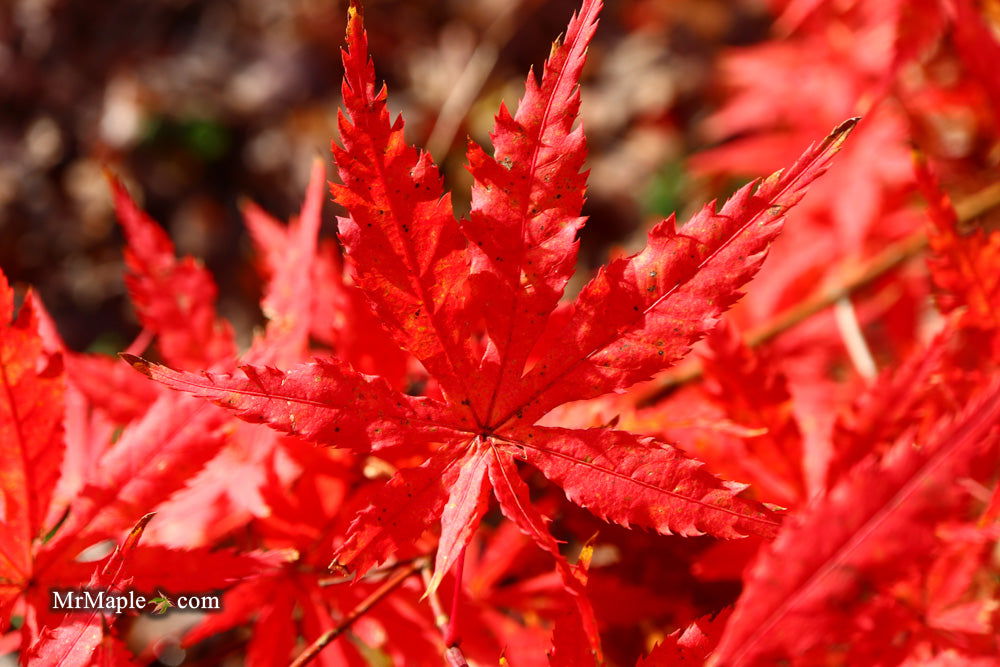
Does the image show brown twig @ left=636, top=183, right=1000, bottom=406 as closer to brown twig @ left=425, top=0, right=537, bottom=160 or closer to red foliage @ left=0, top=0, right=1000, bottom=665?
red foliage @ left=0, top=0, right=1000, bottom=665

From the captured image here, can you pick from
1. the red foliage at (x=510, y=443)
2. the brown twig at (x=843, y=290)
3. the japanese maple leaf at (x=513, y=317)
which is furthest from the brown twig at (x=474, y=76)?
the japanese maple leaf at (x=513, y=317)

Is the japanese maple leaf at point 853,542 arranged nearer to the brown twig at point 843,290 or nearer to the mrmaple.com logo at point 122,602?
the mrmaple.com logo at point 122,602

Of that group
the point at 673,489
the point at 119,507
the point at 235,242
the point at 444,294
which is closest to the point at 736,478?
the point at 673,489

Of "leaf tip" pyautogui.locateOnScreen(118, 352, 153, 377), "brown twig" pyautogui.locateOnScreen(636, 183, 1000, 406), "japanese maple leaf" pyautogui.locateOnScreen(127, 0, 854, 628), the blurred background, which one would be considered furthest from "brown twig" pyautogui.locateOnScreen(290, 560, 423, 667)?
the blurred background

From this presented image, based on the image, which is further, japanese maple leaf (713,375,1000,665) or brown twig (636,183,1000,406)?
brown twig (636,183,1000,406)

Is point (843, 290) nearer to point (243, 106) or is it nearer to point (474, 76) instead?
point (474, 76)

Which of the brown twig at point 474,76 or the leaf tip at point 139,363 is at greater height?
the brown twig at point 474,76
